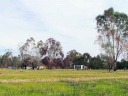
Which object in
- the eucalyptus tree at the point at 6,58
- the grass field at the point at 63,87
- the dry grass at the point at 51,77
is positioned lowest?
the grass field at the point at 63,87

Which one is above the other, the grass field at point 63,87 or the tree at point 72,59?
the tree at point 72,59

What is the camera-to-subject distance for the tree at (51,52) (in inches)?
5423

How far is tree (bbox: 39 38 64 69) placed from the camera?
138 metres

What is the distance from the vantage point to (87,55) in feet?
556

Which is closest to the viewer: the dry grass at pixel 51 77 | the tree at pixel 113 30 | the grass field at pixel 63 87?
the grass field at pixel 63 87

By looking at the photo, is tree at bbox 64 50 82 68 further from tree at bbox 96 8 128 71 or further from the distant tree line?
tree at bbox 96 8 128 71

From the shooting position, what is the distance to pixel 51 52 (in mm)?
140000

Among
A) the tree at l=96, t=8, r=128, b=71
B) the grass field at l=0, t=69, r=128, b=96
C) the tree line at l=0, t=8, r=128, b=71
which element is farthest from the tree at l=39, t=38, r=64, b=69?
the grass field at l=0, t=69, r=128, b=96

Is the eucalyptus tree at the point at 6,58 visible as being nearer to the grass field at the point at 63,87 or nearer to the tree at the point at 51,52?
the tree at the point at 51,52

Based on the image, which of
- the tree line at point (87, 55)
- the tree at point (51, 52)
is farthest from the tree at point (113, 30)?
the tree at point (51, 52)

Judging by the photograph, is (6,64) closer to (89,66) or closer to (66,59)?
(66,59)

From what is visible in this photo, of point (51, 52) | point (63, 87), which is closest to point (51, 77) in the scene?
point (63, 87)

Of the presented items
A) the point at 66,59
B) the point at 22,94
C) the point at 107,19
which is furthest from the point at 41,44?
the point at 22,94

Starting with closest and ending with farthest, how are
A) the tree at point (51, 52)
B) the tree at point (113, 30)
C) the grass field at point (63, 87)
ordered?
1. the grass field at point (63, 87)
2. the tree at point (113, 30)
3. the tree at point (51, 52)
